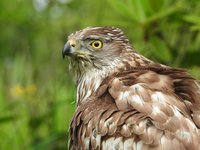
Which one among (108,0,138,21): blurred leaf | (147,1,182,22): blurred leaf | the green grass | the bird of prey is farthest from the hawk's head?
the green grass

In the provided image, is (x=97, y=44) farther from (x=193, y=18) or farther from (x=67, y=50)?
(x=193, y=18)

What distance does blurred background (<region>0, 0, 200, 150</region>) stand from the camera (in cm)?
803

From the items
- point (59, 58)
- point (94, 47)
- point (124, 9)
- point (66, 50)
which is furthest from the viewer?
point (59, 58)

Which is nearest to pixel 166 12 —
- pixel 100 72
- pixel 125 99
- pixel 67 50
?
pixel 100 72

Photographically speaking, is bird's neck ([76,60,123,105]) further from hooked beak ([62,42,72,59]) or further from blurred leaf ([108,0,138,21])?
blurred leaf ([108,0,138,21])

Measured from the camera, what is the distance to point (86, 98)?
6953 millimetres

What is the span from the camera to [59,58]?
11.8 m

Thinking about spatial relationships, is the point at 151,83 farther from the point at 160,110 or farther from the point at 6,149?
the point at 6,149

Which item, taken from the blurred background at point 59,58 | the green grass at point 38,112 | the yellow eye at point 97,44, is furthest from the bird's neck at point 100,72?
the green grass at point 38,112

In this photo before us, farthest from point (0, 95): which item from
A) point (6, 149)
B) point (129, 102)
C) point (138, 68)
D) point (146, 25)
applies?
point (129, 102)

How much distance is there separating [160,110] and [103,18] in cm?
366

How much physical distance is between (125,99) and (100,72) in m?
0.86

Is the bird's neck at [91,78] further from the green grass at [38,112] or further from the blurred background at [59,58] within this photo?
the green grass at [38,112]

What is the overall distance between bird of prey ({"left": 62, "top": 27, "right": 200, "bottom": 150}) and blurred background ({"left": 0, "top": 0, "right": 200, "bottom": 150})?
67cm
